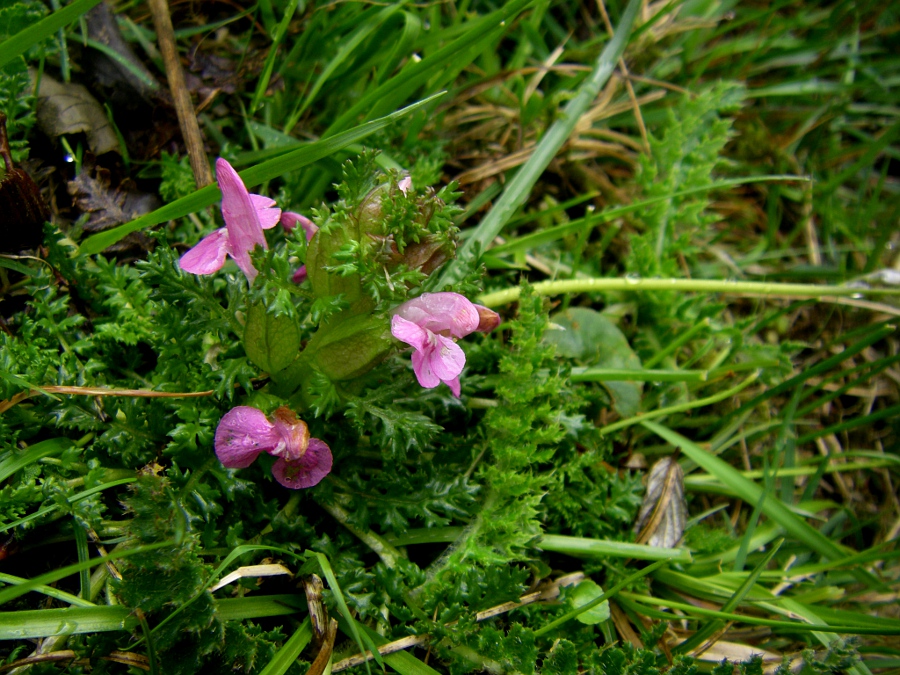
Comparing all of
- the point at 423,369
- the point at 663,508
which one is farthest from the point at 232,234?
the point at 663,508

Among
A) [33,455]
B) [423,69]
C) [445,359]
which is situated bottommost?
[33,455]

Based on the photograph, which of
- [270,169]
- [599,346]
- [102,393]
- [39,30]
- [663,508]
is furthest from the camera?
[599,346]

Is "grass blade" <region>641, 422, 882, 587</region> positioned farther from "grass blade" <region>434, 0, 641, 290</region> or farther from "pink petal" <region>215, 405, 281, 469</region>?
"pink petal" <region>215, 405, 281, 469</region>

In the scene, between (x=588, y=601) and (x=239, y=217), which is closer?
(x=239, y=217)

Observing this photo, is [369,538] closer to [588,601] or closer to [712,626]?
[588,601]

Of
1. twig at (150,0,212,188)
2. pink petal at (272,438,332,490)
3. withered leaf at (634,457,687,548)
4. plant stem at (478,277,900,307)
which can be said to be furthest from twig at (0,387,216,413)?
withered leaf at (634,457,687,548)

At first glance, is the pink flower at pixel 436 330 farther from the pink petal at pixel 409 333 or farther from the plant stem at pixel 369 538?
the plant stem at pixel 369 538

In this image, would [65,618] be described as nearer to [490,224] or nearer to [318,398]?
[318,398]
